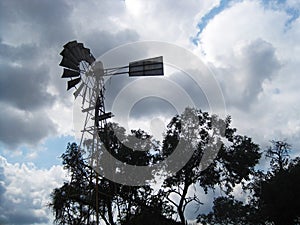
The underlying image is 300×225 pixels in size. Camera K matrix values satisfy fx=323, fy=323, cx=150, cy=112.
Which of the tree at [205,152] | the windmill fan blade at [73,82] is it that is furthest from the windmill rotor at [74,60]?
the tree at [205,152]

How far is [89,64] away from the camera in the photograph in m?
15.8

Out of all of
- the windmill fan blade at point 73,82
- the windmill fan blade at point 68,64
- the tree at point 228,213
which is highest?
the windmill fan blade at point 68,64

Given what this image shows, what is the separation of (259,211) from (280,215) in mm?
1591

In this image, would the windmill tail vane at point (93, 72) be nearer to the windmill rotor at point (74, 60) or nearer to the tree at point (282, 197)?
the windmill rotor at point (74, 60)

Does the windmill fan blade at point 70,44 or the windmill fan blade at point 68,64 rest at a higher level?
the windmill fan blade at point 70,44

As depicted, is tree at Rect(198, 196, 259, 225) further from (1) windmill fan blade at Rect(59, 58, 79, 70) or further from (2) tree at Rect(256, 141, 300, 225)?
(1) windmill fan blade at Rect(59, 58, 79, 70)

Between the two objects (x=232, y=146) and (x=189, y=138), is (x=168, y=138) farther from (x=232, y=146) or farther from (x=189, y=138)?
(x=232, y=146)

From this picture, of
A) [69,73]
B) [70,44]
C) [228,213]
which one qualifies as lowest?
[228,213]

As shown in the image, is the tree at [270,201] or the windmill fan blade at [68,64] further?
the tree at [270,201]

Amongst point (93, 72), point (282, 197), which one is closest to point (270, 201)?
point (282, 197)

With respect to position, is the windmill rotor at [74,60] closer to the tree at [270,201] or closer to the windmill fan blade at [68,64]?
the windmill fan blade at [68,64]

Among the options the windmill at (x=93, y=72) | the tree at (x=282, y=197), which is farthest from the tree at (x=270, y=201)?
the windmill at (x=93, y=72)

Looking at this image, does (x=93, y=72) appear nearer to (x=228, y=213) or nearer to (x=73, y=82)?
(x=73, y=82)

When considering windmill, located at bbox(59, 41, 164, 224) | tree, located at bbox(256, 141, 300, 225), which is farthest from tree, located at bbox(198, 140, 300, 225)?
windmill, located at bbox(59, 41, 164, 224)
